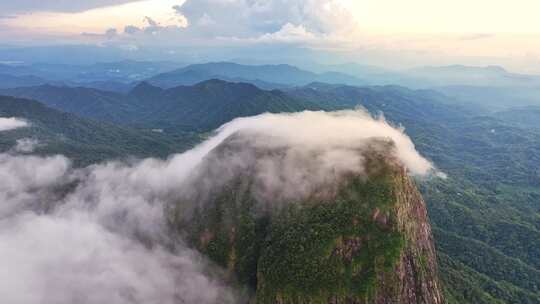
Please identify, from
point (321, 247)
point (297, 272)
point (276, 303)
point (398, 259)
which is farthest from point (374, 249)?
point (276, 303)

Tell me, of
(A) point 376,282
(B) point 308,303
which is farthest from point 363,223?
(B) point 308,303

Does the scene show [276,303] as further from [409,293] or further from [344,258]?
[409,293]

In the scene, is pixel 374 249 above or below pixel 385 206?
below

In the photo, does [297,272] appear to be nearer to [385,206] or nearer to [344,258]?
[344,258]

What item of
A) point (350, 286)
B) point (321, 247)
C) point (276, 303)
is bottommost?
point (276, 303)

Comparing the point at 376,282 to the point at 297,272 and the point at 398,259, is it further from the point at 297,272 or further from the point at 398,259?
the point at 297,272

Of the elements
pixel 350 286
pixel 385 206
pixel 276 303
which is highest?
pixel 385 206

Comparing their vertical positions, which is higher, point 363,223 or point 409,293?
point 363,223

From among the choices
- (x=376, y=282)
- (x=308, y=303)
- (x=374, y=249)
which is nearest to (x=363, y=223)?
(x=374, y=249)
